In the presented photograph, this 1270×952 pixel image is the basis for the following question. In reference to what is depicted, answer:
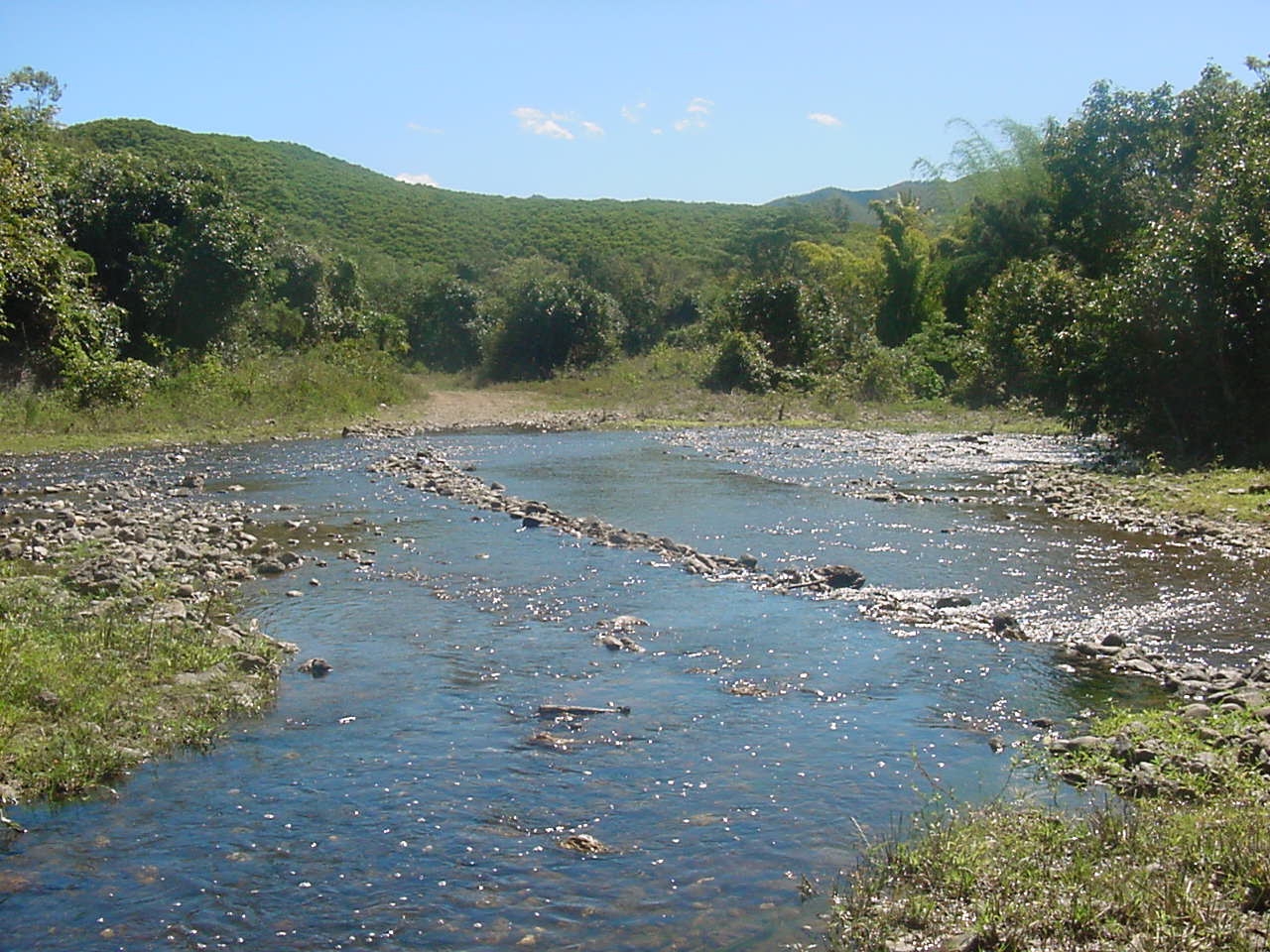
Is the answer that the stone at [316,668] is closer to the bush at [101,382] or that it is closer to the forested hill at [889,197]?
the bush at [101,382]

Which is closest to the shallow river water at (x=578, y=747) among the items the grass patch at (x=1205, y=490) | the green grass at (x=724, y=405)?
the grass patch at (x=1205, y=490)

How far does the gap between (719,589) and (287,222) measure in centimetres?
6629

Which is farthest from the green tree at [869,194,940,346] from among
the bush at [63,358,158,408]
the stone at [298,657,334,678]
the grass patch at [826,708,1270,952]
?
the grass patch at [826,708,1270,952]

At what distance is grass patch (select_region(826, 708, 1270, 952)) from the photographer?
4.42m

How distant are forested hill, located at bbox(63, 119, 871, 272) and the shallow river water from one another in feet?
200

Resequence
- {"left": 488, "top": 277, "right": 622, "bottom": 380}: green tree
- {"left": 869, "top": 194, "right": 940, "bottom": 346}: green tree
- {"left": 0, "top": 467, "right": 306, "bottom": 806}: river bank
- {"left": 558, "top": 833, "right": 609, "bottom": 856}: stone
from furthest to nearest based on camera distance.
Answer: {"left": 869, "top": 194, "right": 940, "bottom": 346}: green tree
{"left": 488, "top": 277, "right": 622, "bottom": 380}: green tree
{"left": 0, "top": 467, "right": 306, "bottom": 806}: river bank
{"left": 558, "top": 833, "right": 609, "bottom": 856}: stone

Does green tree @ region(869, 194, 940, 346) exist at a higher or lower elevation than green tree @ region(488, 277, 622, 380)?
higher

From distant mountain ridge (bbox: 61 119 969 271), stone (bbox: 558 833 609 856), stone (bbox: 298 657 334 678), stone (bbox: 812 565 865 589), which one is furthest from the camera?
distant mountain ridge (bbox: 61 119 969 271)

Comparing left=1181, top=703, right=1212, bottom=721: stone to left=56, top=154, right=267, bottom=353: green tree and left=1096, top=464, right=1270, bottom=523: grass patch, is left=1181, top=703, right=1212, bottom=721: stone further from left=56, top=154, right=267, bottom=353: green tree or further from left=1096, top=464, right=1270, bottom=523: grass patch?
left=56, top=154, right=267, bottom=353: green tree

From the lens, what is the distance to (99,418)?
91.8 ft

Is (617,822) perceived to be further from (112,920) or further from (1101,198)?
(1101,198)

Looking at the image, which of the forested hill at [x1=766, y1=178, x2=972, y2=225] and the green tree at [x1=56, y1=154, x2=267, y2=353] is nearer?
the green tree at [x1=56, y1=154, x2=267, y2=353]

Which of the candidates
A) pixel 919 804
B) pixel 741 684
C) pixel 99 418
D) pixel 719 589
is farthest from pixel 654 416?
pixel 919 804

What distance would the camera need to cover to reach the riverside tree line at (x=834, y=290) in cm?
2014
